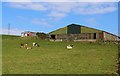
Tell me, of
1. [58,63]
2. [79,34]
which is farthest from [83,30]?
[58,63]

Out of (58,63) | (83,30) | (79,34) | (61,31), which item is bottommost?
(58,63)

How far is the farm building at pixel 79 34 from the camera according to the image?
82.3 meters

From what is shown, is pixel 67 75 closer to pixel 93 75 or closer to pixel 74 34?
pixel 93 75

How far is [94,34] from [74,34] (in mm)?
6022

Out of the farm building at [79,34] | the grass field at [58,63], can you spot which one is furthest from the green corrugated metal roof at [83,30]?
the grass field at [58,63]

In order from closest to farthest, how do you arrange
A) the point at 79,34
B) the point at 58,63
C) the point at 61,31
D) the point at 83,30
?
the point at 58,63 → the point at 79,34 → the point at 83,30 → the point at 61,31

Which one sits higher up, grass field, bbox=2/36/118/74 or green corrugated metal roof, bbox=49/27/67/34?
green corrugated metal roof, bbox=49/27/67/34

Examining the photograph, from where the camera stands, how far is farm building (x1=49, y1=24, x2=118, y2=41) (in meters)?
82.3

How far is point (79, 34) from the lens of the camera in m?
83.8

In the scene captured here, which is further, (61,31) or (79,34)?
(61,31)

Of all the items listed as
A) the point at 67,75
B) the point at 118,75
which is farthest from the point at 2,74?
the point at 118,75

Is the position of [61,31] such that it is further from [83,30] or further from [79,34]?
[83,30]

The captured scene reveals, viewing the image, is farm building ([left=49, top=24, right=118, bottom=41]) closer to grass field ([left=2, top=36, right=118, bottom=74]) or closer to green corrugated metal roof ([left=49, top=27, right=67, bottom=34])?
green corrugated metal roof ([left=49, top=27, right=67, bottom=34])

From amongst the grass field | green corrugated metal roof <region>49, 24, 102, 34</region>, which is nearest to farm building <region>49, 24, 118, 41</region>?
green corrugated metal roof <region>49, 24, 102, 34</region>
